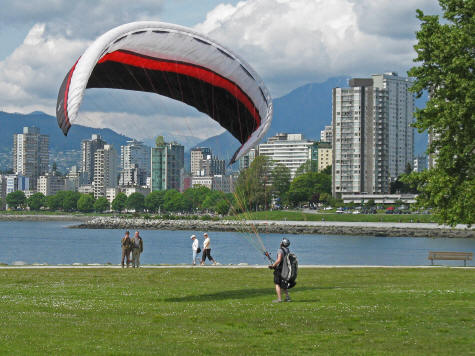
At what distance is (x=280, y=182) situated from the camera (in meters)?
185

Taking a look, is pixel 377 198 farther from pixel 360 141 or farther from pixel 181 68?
pixel 181 68

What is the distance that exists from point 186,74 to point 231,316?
259 inches

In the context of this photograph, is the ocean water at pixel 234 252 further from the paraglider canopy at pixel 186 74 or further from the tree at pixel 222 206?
the tree at pixel 222 206

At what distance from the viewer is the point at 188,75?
18.5 meters

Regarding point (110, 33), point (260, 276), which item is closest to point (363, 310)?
point (110, 33)

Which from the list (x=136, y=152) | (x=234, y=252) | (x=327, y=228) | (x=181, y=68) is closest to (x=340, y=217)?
(x=327, y=228)

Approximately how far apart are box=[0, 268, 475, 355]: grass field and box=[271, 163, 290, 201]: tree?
522 feet

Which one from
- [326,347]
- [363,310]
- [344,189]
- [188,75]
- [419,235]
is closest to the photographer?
[326,347]

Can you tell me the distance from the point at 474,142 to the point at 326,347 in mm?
14417

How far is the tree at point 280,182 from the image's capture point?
7224 inches

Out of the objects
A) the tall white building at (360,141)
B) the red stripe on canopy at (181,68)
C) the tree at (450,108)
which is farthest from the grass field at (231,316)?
the tall white building at (360,141)

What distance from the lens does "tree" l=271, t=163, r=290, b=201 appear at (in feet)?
602

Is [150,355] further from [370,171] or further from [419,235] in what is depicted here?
[370,171]

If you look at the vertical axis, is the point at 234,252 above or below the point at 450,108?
below
